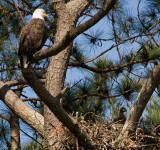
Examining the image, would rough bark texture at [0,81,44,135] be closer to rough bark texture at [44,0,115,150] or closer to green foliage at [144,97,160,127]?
rough bark texture at [44,0,115,150]

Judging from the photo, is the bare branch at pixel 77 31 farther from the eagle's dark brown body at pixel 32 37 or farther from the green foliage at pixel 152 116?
the green foliage at pixel 152 116

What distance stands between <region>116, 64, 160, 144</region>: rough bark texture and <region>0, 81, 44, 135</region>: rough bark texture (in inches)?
40.0

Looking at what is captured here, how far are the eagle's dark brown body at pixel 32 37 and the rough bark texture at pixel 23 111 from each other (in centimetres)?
55

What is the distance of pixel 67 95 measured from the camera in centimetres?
525

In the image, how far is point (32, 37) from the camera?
4691mm

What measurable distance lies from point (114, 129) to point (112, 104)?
1.67 meters

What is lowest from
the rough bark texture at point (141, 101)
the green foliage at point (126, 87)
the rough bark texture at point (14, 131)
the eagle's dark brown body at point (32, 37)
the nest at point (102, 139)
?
the nest at point (102, 139)

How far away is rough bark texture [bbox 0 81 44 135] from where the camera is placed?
418cm

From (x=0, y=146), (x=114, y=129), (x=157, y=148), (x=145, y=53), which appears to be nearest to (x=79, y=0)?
(x=145, y=53)

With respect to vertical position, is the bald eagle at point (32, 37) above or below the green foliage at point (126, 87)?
above

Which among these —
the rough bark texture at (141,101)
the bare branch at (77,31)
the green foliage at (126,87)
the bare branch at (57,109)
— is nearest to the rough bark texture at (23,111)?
the bare branch at (57,109)

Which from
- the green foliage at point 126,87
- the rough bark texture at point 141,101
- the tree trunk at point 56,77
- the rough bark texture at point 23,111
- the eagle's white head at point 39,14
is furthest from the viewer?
the green foliage at point 126,87

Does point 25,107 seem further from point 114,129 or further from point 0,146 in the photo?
point 0,146

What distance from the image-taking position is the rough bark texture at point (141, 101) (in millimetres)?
3471
